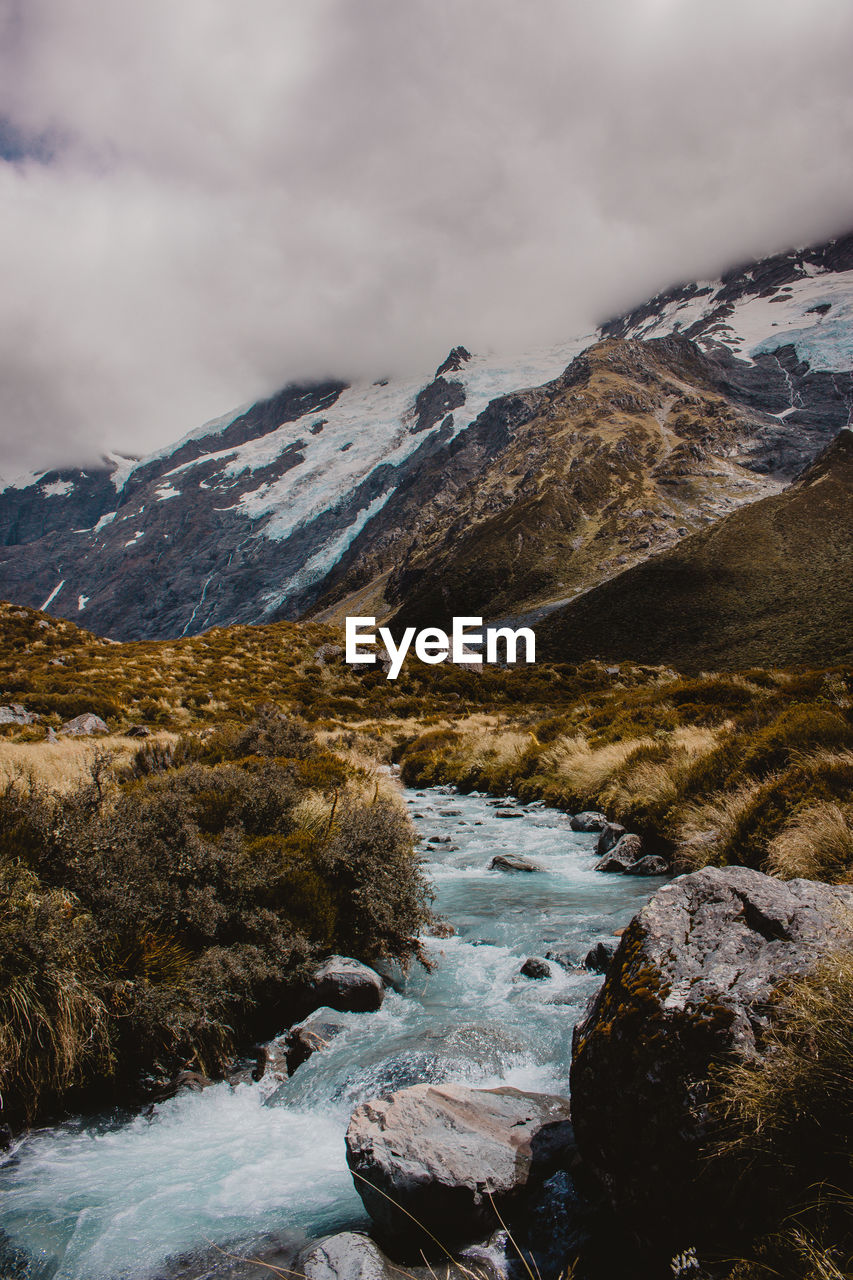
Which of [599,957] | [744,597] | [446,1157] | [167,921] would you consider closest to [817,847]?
[599,957]

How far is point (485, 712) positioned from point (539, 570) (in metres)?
121

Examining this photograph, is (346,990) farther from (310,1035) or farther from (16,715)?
(16,715)

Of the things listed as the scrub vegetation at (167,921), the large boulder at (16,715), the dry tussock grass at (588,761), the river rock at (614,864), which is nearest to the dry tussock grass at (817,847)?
the river rock at (614,864)

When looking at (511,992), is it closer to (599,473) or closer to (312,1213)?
(312,1213)

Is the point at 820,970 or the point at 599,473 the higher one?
the point at 599,473

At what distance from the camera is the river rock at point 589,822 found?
14625 mm

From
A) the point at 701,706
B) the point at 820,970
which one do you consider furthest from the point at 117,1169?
the point at 701,706

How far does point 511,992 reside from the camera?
6.78 meters

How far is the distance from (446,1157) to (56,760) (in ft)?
40.7

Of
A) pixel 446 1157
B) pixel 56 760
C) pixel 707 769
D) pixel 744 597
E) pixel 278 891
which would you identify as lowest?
pixel 446 1157

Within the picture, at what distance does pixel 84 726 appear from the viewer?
20.9m

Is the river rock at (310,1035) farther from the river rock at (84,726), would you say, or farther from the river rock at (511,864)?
the river rock at (84,726)

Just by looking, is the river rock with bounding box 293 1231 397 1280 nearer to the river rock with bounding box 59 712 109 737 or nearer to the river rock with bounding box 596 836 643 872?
the river rock with bounding box 596 836 643 872

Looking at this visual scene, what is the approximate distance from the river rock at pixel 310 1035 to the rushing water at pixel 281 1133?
0.35 feet
